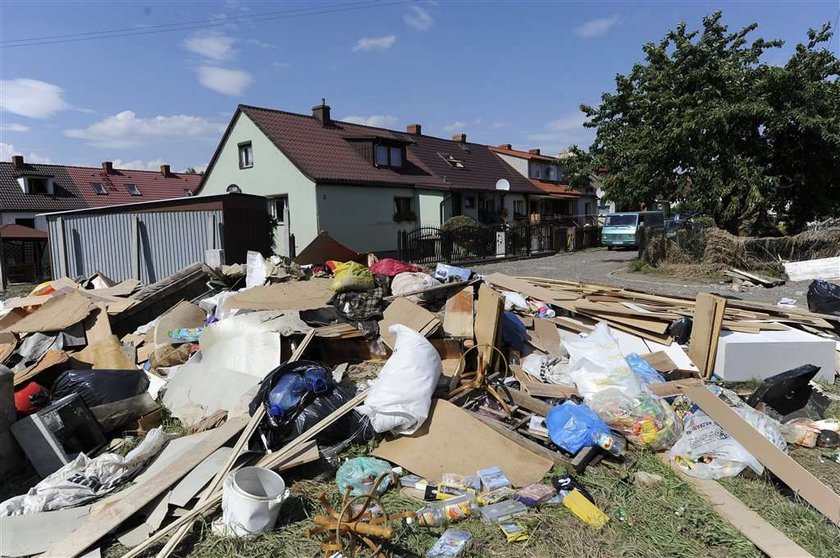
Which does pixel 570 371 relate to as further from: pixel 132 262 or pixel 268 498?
pixel 132 262

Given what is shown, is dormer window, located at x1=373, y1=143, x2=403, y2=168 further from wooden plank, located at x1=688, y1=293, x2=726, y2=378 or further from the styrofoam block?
the styrofoam block

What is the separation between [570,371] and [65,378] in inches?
163

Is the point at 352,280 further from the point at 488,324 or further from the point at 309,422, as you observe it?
the point at 309,422

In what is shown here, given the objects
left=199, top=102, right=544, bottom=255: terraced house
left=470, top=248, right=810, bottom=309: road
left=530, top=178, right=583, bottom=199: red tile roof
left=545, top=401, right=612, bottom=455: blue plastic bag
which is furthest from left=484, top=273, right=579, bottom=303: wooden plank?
left=530, top=178, right=583, bottom=199: red tile roof

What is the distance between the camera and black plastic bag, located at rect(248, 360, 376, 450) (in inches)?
135

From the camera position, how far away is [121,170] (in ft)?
117

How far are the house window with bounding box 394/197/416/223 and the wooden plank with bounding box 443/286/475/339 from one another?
15975mm

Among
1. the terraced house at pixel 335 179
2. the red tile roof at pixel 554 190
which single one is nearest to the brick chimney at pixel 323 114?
the terraced house at pixel 335 179

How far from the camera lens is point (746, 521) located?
275 centimetres

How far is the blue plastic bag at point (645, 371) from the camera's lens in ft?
14.1

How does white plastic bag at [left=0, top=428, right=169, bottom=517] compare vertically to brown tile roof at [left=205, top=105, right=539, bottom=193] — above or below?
below

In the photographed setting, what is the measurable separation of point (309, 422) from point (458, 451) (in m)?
1.03

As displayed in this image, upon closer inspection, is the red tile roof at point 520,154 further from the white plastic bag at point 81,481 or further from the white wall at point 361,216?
the white plastic bag at point 81,481

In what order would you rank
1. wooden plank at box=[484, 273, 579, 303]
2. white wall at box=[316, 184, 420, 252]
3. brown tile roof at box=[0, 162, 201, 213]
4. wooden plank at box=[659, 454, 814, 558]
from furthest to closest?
brown tile roof at box=[0, 162, 201, 213], white wall at box=[316, 184, 420, 252], wooden plank at box=[484, 273, 579, 303], wooden plank at box=[659, 454, 814, 558]
